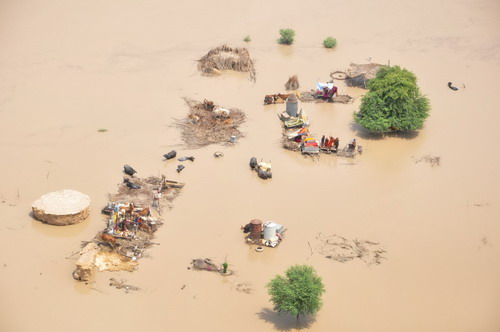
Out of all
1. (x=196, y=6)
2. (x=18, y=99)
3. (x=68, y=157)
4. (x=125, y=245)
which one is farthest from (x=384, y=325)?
(x=196, y=6)

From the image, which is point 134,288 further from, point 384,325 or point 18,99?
point 18,99

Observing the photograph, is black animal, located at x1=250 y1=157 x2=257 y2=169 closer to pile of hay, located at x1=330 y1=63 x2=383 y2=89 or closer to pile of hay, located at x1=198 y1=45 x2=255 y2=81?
pile of hay, located at x1=198 y1=45 x2=255 y2=81

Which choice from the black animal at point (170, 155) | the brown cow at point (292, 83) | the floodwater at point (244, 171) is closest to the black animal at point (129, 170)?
the floodwater at point (244, 171)

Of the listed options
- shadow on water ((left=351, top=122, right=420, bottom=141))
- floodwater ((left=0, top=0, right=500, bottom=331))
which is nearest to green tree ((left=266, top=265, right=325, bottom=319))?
floodwater ((left=0, top=0, right=500, bottom=331))

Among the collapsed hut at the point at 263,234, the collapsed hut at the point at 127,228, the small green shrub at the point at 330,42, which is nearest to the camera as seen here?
the collapsed hut at the point at 127,228

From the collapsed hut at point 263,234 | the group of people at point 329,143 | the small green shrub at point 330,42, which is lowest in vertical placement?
the collapsed hut at point 263,234

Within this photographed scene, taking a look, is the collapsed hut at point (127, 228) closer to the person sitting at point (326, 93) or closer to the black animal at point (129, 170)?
the black animal at point (129, 170)
